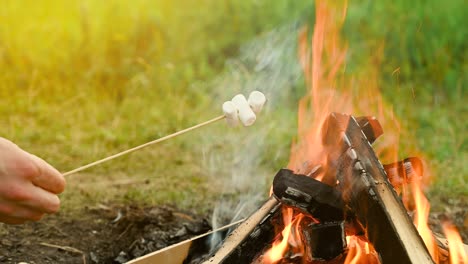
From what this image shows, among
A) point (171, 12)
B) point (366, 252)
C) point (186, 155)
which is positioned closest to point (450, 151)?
point (186, 155)

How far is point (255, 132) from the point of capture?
4.61 m

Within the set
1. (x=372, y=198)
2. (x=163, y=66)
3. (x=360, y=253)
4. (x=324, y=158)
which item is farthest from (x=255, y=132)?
(x=372, y=198)

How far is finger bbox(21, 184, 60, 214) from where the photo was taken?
5.60 ft

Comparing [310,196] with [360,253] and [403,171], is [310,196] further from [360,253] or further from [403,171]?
[403,171]

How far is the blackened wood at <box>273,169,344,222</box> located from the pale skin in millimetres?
779

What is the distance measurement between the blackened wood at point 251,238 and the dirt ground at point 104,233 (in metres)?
0.77

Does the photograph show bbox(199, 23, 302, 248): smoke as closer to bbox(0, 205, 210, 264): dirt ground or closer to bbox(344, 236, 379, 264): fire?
bbox(0, 205, 210, 264): dirt ground

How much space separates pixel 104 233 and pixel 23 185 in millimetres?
1528

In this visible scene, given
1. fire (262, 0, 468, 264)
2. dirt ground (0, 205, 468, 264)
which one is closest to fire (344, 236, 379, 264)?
fire (262, 0, 468, 264)

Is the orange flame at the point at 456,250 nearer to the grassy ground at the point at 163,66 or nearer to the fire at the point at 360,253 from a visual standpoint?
the fire at the point at 360,253

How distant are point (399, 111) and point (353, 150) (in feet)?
8.78

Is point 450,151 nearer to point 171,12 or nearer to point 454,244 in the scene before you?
point 454,244

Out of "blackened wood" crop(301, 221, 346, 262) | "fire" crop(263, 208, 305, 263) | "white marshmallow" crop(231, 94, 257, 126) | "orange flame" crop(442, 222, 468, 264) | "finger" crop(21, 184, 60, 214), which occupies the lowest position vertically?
"orange flame" crop(442, 222, 468, 264)

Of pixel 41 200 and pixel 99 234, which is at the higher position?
pixel 99 234
